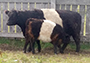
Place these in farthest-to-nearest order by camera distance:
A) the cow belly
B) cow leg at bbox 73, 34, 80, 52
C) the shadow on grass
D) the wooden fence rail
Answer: the wooden fence rail < the shadow on grass < cow leg at bbox 73, 34, 80, 52 < the cow belly

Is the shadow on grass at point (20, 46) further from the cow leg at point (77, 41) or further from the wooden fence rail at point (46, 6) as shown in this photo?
the wooden fence rail at point (46, 6)

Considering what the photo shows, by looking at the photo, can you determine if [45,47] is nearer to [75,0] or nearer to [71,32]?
[71,32]

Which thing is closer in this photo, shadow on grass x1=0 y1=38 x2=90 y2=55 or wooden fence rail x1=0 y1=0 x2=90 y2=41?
shadow on grass x1=0 y1=38 x2=90 y2=55

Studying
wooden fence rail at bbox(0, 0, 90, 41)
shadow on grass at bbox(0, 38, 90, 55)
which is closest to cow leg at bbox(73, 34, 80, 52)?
shadow on grass at bbox(0, 38, 90, 55)

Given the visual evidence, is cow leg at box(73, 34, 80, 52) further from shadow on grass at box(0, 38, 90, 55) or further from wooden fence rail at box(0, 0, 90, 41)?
wooden fence rail at box(0, 0, 90, 41)

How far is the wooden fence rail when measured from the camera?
7.57 metres

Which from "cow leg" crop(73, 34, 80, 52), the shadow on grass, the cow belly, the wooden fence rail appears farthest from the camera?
the wooden fence rail

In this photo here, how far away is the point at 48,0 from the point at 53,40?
6.62 feet

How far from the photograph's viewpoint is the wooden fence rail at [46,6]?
7.57 m

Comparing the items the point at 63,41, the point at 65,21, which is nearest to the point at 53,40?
the point at 63,41

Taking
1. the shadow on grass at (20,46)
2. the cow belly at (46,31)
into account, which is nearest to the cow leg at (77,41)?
the shadow on grass at (20,46)

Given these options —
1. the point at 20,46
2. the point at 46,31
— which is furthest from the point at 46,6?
the point at 20,46

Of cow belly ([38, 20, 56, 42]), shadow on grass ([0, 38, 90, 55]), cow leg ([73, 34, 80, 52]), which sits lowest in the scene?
shadow on grass ([0, 38, 90, 55])

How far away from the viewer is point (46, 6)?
783cm
